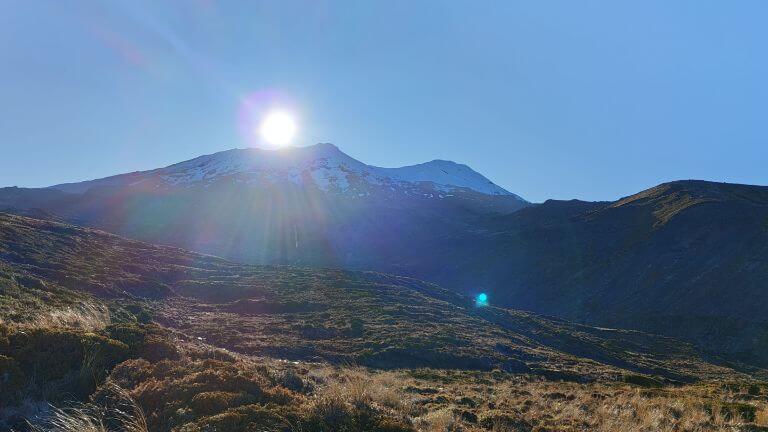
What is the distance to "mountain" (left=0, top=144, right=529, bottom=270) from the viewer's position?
9494cm

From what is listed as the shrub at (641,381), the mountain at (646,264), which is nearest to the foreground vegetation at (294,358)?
the shrub at (641,381)

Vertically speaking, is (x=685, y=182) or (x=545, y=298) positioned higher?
(x=685, y=182)

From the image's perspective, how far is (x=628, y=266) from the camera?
64688 mm

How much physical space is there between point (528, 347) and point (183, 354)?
100 ft

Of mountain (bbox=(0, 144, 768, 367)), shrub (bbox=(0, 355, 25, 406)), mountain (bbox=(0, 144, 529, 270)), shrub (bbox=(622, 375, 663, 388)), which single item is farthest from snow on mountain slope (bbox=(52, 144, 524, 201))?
shrub (bbox=(0, 355, 25, 406))

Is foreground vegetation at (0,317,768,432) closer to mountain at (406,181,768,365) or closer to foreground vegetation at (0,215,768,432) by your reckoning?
Result: foreground vegetation at (0,215,768,432)

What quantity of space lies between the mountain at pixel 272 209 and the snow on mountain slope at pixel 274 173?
0.37 meters

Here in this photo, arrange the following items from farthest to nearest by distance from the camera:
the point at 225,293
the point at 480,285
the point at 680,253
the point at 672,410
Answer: the point at 480,285 → the point at 680,253 → the point at 225,293 → the point at 672,410

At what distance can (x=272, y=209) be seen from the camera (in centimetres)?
11762

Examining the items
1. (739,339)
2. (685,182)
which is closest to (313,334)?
(739,339)

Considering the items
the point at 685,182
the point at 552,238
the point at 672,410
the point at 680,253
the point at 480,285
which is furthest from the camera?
the point at 685,182

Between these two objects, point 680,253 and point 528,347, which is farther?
point 680,253

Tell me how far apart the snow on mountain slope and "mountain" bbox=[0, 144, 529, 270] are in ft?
1.21

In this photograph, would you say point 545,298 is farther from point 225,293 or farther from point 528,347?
point 225,293
